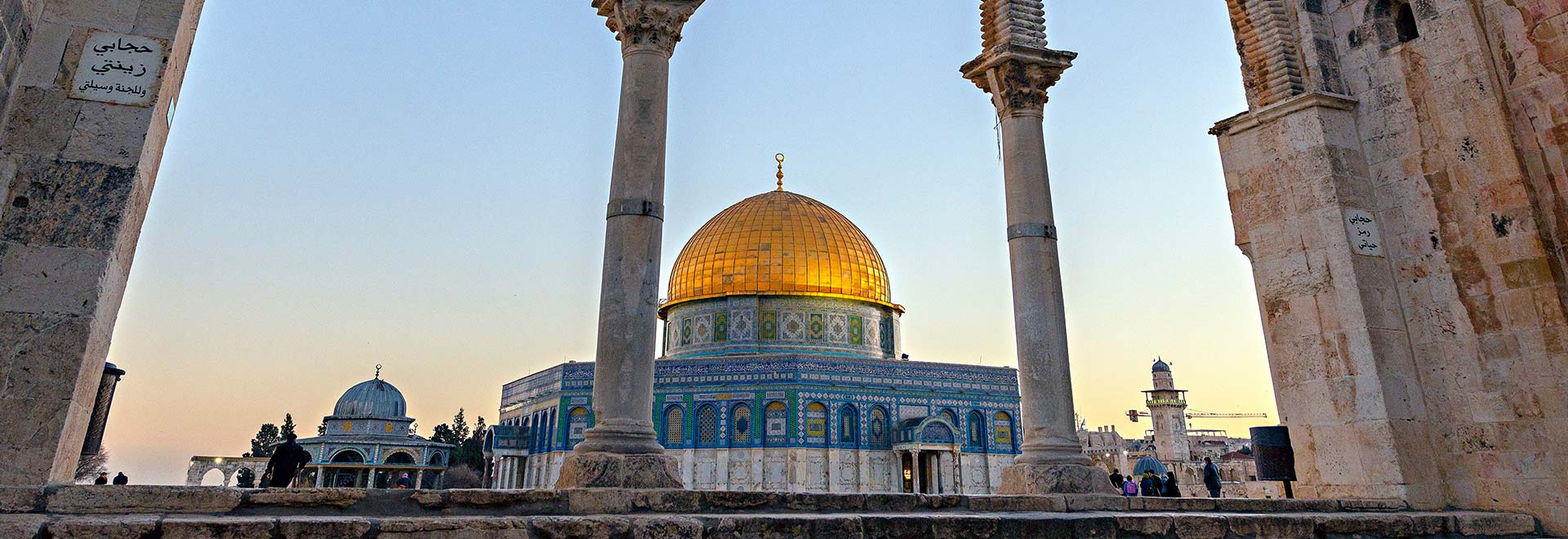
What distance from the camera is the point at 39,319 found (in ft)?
13.4

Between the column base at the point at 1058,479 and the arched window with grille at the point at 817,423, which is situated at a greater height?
the arched window with grille at the point at 817,423

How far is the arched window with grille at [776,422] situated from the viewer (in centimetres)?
2497

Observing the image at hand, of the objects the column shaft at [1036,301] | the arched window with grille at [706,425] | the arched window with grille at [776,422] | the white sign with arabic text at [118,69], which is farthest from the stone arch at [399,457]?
the white sign with arabic text at [118,69]

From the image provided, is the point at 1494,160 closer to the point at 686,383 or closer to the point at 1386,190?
the point at 1386,190

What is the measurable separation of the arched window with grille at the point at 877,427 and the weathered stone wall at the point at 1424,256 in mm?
18697

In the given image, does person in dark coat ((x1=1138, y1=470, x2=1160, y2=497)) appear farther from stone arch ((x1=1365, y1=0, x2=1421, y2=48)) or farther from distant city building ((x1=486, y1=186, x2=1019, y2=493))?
distant city building ((x1=486, y1=186, x2=1019, y2=493))

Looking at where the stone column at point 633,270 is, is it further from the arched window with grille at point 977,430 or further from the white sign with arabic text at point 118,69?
the arched window with grille at point 977,430

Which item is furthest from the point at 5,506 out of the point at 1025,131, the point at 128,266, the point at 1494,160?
the point at 1494,160

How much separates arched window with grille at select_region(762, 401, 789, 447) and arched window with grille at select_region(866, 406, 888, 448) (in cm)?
241

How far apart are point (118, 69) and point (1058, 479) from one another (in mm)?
6698

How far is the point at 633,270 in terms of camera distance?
6.62 metres

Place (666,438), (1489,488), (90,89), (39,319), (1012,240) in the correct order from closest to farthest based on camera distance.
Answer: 1. (39,319)
2. (90,89)
3. (1489,488)
4. (1012,240)
5. (666,438)

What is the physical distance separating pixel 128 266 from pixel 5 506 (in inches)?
56.4

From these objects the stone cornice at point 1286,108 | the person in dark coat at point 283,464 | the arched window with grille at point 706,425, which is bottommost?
the person in dark coat at point 283,464
